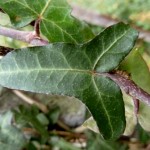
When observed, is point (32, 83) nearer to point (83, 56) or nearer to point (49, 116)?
point (83, 56)

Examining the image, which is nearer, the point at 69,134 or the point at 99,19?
the point at 69,134

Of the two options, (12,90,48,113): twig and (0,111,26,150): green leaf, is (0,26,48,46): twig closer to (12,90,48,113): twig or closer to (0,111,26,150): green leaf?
(0,111,26,150): green leaf

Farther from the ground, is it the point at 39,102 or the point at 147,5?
the point at 147,5

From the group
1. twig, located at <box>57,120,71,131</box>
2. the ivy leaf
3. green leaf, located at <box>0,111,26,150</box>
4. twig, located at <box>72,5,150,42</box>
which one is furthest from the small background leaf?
twig, located at <box>72,5,150,42</box>

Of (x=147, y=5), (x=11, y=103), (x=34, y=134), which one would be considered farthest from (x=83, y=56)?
(x=147, y=5)

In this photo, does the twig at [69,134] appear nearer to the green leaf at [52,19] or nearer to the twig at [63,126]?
the twig at [63,126]

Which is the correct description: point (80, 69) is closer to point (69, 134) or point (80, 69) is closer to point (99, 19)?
point (69, 134)

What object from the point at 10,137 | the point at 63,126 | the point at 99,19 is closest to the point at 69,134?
the point at 63,126
